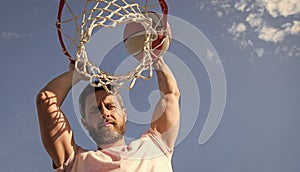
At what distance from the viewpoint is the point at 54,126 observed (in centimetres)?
355

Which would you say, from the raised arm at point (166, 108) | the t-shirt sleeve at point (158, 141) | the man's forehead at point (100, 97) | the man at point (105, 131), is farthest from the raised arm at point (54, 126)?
the raised arm at point (166, 108)

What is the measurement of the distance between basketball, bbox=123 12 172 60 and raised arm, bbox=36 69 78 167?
85cm

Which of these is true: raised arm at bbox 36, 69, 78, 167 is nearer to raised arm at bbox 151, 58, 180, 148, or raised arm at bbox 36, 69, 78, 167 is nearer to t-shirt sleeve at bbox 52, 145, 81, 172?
t-shirt sleeve at bbox 52, 145, 81, 172

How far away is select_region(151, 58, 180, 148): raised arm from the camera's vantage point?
3.96 m

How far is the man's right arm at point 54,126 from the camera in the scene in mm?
3531

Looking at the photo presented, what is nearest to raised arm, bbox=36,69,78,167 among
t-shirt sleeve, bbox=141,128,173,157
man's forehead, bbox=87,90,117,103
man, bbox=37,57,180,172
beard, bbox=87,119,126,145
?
man, bbox=37,57,180,172

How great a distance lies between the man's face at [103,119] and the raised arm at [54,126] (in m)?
0.22

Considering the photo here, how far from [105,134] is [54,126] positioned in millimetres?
435

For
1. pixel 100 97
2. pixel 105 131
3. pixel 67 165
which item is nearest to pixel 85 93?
pixel 100 97

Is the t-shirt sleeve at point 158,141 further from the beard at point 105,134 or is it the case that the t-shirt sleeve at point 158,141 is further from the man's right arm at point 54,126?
the man's right arm at point 54,126

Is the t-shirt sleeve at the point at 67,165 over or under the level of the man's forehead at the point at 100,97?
under

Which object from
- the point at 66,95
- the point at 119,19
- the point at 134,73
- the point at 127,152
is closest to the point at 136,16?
the point at 119,19

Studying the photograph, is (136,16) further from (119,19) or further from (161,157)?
(161,157)

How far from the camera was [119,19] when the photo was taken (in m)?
3.89
